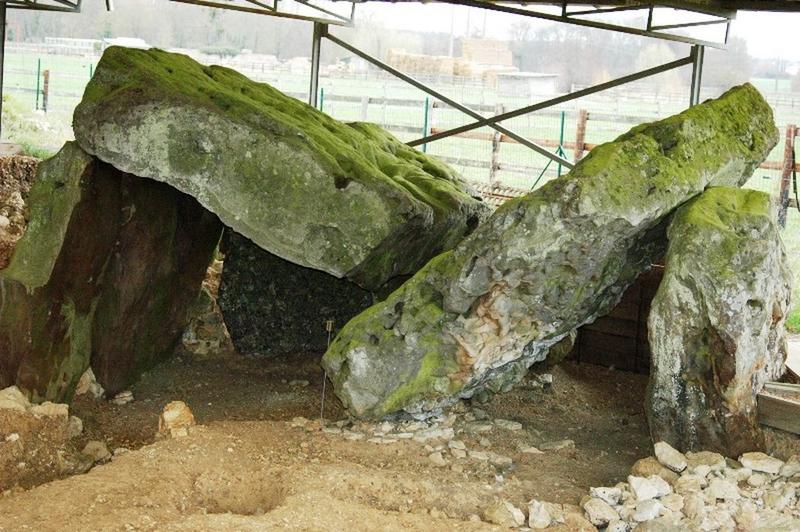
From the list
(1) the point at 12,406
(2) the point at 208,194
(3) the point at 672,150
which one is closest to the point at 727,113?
(3) the point at 672,150

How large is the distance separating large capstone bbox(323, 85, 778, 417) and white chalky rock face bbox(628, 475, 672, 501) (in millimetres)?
1251

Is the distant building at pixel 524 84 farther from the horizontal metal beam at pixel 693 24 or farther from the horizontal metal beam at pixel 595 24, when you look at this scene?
the horizontal metal beam at pixel 693 24

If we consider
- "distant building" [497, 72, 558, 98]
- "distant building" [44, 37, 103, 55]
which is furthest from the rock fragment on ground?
"distant building" [44, 37, 103, 55]

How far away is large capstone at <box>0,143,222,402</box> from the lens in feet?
23.0

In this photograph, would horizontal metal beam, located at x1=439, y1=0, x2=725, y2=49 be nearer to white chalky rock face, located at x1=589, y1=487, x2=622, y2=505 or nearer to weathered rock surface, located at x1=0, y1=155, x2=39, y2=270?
weathered rock surface, located at x1=0, y1=155, x2=39, y2=270

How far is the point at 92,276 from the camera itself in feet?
24.7

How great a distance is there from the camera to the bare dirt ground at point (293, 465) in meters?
5.16

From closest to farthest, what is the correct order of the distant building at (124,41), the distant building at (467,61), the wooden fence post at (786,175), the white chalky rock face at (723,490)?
the white chalky rock face at (723,490), the wooden fence post at (786,175), the distant building at (124,41), the distant building at (467,61)

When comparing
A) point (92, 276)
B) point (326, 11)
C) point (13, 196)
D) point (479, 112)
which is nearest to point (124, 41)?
point (479, 112)

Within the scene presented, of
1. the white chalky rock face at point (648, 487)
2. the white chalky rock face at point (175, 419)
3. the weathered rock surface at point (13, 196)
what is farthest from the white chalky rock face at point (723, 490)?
the weathered rock surface at point (13, 196)

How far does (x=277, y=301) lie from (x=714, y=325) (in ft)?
13.4

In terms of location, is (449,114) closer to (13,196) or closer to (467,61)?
(467,61)

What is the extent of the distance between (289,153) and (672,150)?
2352mm

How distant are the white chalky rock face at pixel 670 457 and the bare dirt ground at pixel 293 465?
1.18 ft
